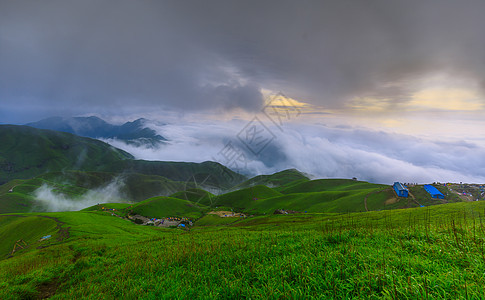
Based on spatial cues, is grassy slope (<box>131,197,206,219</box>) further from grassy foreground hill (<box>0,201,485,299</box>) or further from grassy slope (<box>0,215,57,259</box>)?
grassy foreground hill (<box>0,201,485,299</box>)

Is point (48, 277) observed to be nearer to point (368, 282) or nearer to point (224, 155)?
point (368, 282)

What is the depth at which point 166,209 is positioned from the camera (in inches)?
5832

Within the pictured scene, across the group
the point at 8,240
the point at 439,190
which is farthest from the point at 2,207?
the point at 439,190

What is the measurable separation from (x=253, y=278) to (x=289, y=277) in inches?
39.1

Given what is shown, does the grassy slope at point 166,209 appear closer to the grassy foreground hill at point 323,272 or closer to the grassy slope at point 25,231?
the grassy slope at point 25,231

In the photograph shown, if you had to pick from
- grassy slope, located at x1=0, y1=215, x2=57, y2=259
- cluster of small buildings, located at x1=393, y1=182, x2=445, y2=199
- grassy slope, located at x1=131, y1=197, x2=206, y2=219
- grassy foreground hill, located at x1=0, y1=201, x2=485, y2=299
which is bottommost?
grassy slope, located at x1=131, y1=197, x2=206, y2=219

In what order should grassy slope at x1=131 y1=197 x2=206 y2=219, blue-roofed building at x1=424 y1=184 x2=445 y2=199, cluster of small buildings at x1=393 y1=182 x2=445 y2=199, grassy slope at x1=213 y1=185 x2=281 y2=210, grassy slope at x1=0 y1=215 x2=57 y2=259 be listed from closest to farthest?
1. grassy slope at x1=0 y1=215 x2=57 y2=259
2. blue-roofed building at x1=424 y1=184 x2=445 y2=199
3. cluster of small buildings at x1=393 y1=182 x2=445 y2=199
4. grassy slope at x1=131 y1=197 x2=206 y2=219
5. grassy slope at x1=213 y1=185 x2=281 y2=210

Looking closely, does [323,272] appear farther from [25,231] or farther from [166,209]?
[166,209]

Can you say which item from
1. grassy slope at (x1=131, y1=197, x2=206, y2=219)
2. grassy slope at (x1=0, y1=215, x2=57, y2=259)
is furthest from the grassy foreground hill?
grassy slope at (x1=131, y1=197, x2=206, y2=219)

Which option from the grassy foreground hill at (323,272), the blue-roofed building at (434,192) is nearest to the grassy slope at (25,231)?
the grassy foreground hill at (323,272)

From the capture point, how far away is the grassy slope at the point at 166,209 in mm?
138625

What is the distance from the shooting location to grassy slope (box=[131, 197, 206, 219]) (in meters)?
139

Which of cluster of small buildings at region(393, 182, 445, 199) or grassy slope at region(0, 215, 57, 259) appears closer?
grassy slope at region(0, 215, 57, 259)

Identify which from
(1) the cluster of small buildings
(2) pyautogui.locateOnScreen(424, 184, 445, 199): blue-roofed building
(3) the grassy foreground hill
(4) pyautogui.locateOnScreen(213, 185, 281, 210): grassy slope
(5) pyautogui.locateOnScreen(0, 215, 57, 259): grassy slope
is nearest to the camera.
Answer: (3) the grassy foreground hill
